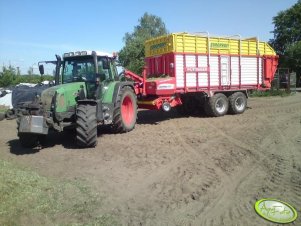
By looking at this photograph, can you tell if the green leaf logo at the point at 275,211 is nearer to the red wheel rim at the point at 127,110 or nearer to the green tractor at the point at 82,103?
the green tractor at the point at 82,103

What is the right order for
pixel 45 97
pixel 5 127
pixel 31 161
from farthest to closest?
1. pixel 5 127
2. pixel 45 97
3. pixel 31 161

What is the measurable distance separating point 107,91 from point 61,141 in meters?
1.80

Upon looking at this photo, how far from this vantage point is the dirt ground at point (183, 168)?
4605mm

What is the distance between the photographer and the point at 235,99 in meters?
13.7

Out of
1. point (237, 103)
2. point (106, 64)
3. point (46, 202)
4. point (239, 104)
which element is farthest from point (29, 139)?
point (239, 104)

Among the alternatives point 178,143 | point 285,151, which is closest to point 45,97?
point 178,143

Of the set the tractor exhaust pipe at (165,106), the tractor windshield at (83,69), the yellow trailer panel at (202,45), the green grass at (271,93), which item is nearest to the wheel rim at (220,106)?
the yellow trailer panel at (202,45)

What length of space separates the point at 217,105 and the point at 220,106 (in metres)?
0.22

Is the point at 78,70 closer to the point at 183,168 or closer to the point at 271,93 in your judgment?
the point at 183,168

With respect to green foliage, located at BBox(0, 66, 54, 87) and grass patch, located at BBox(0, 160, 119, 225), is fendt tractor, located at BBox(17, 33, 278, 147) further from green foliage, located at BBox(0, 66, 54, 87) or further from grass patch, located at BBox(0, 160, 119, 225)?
green foliage, located at BBox(0, 66, 54, 87)

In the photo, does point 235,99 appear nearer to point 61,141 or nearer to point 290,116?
point 290,116

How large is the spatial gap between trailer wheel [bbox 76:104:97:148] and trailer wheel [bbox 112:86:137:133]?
1.45 m

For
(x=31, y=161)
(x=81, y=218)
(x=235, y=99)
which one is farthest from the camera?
(x=235, y=99)

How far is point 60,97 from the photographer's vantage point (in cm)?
815
